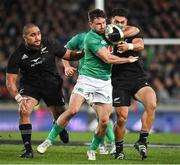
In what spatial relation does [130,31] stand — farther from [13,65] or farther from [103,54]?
[13,65]

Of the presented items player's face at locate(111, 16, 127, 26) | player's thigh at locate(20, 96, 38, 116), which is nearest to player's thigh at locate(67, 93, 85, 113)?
player's thigh at locate(20, 96, 38, 116)

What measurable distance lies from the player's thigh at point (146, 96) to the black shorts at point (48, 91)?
1415 mm

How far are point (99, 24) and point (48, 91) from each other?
181cm

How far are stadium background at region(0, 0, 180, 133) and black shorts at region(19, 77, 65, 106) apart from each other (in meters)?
7.08

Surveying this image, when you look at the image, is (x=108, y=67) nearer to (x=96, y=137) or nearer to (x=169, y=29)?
(x=96, y=137)

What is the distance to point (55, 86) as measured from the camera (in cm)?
1347

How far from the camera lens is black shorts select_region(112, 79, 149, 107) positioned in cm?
1290

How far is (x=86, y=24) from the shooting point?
25.8 metres

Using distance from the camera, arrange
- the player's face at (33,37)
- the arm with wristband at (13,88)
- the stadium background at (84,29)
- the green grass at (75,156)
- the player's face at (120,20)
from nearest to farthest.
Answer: the green grass at (75,156)
the arm with wristband at (13,88)
the player's face at (33,37)
the player's face at (120,20)
the stadium background at (84,29)

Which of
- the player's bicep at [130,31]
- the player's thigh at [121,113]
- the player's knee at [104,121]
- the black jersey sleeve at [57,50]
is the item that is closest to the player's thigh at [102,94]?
the player's knee at [104,121]

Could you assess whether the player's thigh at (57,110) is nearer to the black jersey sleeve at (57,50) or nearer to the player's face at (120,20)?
the black jersey sleeve at (57,50)

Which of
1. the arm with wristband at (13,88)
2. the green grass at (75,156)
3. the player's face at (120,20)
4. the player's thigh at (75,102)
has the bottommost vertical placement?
the green grass at (75,156)

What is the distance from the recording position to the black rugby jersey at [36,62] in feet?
41.5

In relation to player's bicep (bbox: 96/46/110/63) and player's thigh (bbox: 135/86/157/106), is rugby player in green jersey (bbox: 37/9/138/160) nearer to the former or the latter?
player's bicep (bbox: 96/46/110/63)
